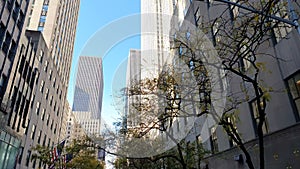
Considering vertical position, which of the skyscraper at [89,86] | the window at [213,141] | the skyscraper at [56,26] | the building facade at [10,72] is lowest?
the window at [213,141]

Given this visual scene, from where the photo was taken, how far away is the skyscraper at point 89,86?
11.1m

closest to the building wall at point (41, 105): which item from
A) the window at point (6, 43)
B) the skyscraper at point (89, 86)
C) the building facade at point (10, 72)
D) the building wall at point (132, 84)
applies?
the building facade at point (10, 72)

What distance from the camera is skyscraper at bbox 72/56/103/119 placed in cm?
1105

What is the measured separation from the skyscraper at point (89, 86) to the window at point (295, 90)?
30.1ft

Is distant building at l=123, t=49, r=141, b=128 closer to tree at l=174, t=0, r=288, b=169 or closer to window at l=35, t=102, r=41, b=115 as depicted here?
tree at l=174, t=0, r=288, b=169

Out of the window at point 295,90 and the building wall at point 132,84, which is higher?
the building wall at point 132,84

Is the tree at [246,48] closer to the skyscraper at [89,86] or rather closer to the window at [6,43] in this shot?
the skyscraper at [89,86]

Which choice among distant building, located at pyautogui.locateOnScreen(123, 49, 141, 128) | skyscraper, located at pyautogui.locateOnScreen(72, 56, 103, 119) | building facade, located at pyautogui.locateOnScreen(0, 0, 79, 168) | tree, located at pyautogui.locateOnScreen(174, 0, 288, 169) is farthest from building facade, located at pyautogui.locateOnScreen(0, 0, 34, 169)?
tree, located at pyautogui.locateOnScreen(174, 0, 288, 169)

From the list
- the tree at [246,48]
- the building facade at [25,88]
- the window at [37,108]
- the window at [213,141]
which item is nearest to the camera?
the tree at [246,48]

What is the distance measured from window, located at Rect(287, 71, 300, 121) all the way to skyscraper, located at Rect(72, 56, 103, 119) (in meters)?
9.18

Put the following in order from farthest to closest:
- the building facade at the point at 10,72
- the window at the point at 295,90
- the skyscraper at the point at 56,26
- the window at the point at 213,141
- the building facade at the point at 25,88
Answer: the skyscraper at the point at 56,26
the building facade at the point at 25,88
the building facade at the point at 10,72
the window at the point at 213,141
the window at the point at 295,90

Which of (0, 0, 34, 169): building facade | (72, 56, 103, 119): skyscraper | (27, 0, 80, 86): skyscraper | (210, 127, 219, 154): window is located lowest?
(210, 127, 219, 154): window

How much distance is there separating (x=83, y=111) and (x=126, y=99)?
3401 mm

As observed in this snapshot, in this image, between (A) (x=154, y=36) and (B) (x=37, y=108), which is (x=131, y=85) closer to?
(A) (x=154, y=36)
